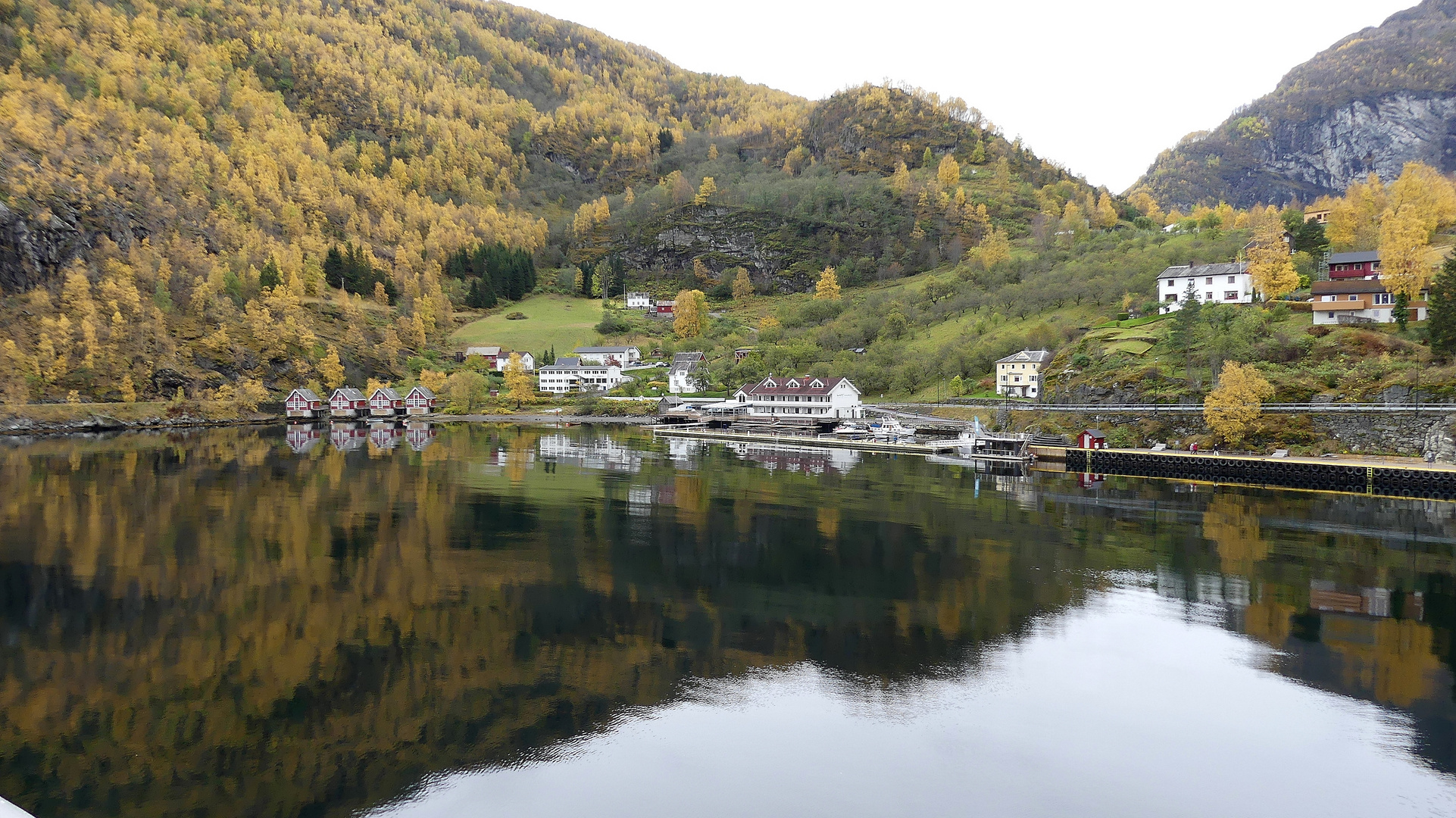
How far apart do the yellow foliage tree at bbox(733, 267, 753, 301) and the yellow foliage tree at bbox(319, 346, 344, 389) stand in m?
65.3

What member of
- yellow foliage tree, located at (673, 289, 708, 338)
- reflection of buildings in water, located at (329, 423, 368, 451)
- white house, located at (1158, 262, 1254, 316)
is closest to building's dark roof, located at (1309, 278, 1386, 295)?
white house, located at (1158, 262, 1254, 316)

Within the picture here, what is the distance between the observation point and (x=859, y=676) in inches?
584

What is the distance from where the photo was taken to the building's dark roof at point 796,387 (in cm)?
7156

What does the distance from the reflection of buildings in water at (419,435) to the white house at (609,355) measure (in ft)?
68.1

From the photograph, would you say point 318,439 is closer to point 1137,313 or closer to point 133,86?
point 1137,313

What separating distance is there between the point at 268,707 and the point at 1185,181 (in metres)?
224

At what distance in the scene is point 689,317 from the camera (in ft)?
354

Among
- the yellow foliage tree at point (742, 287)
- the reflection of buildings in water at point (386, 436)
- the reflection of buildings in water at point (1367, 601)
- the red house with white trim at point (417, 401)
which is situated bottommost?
the reflection of buildings in water at point (1367, 601)

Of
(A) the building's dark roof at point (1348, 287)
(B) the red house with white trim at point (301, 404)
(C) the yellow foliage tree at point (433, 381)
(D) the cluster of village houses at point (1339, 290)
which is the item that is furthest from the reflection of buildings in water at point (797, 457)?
(B) the red house with white trim at point (301, 404)

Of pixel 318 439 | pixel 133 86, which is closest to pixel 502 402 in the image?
pixel 318 439

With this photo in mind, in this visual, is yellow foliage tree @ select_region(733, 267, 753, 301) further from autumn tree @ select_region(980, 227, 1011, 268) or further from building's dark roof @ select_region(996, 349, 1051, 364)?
building's dark roof @ select_region(996, 349, 1051, 364)

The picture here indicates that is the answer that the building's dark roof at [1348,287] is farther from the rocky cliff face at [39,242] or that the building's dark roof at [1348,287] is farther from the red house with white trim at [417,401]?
the rocky cliff face at [39,242]

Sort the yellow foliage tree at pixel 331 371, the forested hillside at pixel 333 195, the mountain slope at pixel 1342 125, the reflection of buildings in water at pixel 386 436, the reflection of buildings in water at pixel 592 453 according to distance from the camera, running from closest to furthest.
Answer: the reflection of buildings in water at pixel 592 453, the reflection of buildings in water at pixel 386 436, the forested hillside at pixel 333 195, the yellow foliage tree at pixel 331 371, the mountain slope at pixel 1342 125

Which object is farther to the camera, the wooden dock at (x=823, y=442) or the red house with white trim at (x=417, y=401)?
the red house with white trim at (x=417, y=401)
